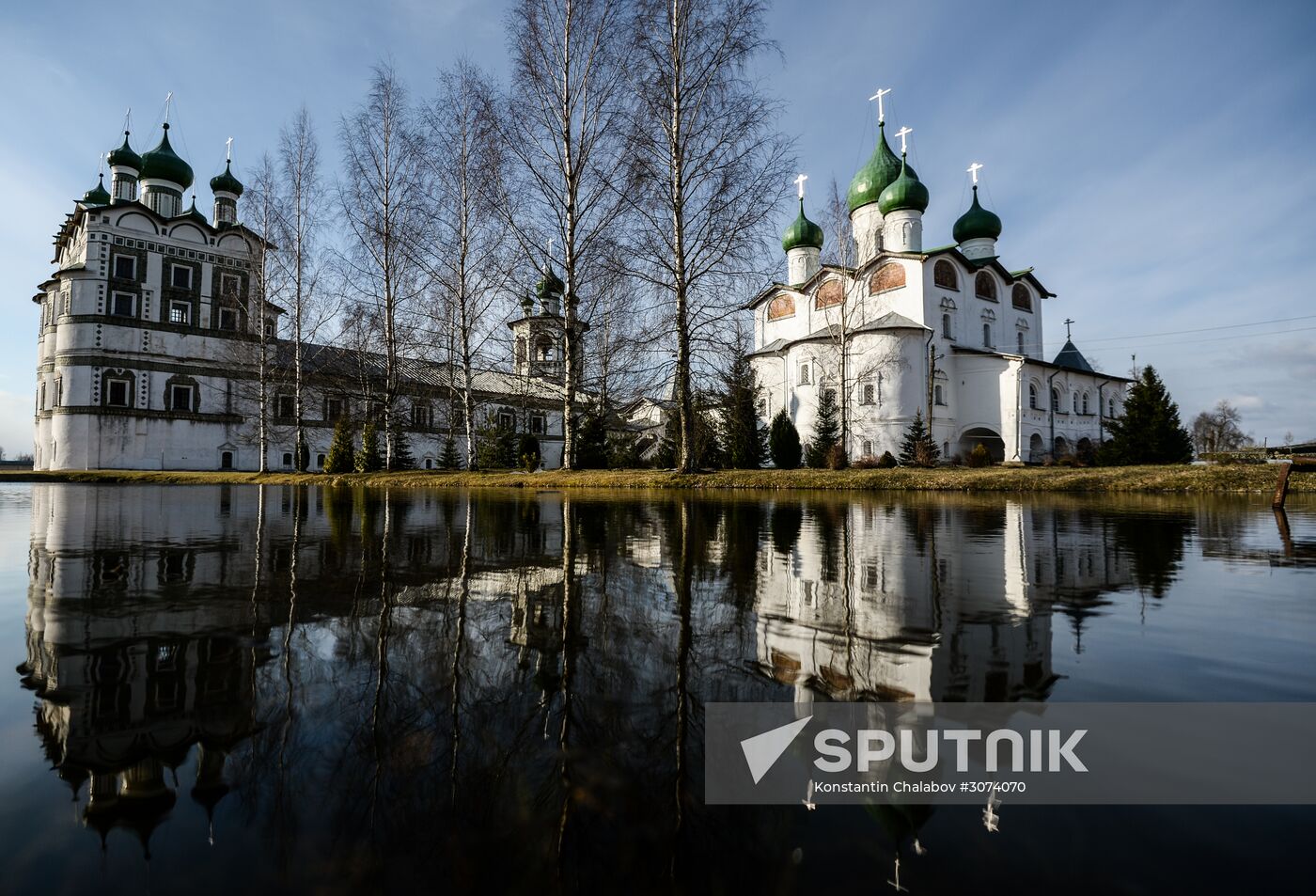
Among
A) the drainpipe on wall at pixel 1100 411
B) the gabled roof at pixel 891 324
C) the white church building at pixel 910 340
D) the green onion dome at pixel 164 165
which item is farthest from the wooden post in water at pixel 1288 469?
the green onion dome at pixel 164 165

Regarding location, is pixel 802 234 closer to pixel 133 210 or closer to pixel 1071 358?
pixel 1071 358

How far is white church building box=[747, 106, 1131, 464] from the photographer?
33.7 metres

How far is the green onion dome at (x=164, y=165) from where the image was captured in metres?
40.1

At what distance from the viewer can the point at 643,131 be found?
54.1ft

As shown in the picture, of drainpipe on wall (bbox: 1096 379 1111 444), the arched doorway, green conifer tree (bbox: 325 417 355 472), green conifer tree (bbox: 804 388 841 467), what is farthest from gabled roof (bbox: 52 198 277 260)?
drainpipe on wall (bbox: 1096 379 1111 444)

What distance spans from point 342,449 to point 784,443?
20.9 meters

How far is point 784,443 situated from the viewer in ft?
108

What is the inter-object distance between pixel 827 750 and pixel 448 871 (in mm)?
875

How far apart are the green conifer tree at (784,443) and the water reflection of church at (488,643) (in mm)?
27526

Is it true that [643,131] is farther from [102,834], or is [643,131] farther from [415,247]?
[102,834]

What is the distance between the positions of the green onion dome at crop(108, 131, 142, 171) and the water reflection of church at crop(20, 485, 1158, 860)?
163 ft

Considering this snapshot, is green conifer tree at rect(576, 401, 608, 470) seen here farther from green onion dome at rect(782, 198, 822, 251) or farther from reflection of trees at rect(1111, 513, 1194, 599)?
reflection of trees at rect(1111, 513, 1194, 599)

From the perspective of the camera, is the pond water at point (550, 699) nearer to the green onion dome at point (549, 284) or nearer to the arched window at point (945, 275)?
the green onion dome at point (549, 284)

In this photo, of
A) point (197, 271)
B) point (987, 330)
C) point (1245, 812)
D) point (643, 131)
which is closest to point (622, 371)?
point (643, 131)
